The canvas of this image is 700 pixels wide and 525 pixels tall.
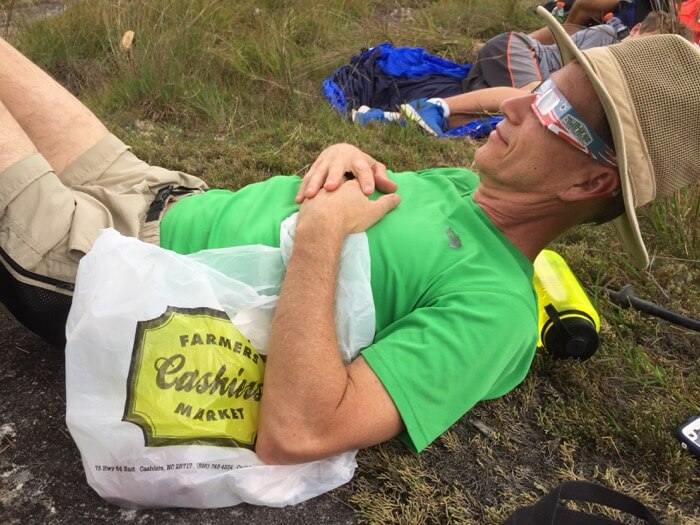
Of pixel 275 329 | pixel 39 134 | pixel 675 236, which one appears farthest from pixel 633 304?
pixel 39 134

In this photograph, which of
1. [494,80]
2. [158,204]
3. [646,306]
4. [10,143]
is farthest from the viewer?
[494,80]

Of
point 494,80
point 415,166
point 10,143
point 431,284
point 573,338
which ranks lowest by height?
point 494,80

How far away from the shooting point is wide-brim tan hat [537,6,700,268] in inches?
66.6

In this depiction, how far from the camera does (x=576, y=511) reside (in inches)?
55.9

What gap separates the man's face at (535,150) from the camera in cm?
179

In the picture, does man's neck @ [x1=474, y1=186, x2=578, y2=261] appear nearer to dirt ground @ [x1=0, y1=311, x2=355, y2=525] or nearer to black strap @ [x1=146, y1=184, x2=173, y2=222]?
dirt ground @ [x1=0, y1=311, x2=355, y2=525]

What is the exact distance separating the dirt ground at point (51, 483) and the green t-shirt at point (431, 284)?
414mm

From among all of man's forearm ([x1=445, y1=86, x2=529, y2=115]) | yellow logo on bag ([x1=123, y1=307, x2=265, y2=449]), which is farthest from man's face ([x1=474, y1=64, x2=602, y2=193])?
man's forearm ([x1=445, y1=86, x2=529, y2=115])

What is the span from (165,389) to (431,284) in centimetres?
81

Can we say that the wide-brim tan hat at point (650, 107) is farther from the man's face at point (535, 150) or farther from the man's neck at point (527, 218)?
the man's neck at point (527, 218)

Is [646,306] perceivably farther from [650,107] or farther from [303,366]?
[303,366]

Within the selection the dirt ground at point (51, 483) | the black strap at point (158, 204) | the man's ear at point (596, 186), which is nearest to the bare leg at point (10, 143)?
the black strap at point (158, 204)

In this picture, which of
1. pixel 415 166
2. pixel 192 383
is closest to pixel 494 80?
pixel 415 166

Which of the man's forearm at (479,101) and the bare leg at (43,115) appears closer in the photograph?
the bare leg at (43,115)
